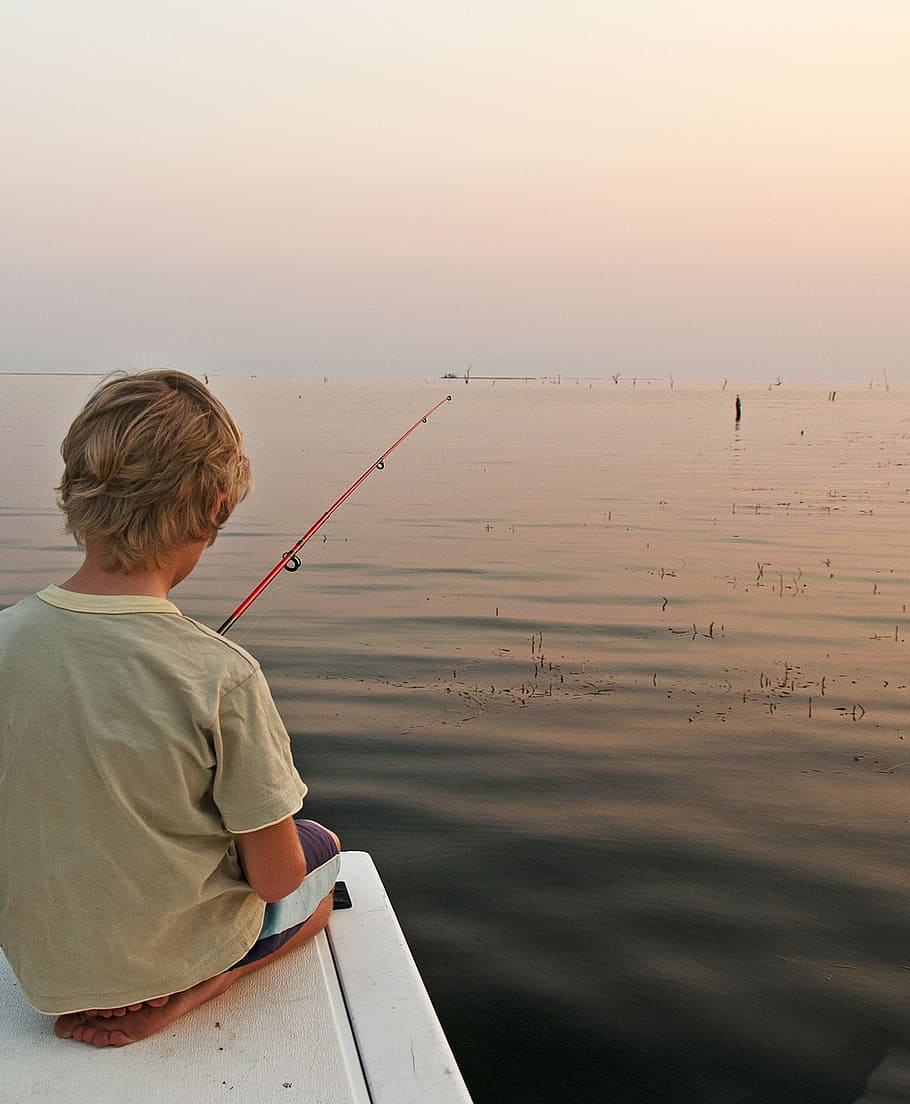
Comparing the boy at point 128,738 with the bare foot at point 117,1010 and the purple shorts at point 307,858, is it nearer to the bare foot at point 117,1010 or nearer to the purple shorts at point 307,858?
the bare foot at point 117,1010

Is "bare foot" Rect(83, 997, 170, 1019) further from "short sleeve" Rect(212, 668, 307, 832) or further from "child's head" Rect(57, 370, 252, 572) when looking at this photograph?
"child's head" Rect(57, 370, 252, 572)

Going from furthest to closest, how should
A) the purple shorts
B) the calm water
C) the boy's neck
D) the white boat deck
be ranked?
the calm water → the purple shorts → the boy's neck → the white boat deck

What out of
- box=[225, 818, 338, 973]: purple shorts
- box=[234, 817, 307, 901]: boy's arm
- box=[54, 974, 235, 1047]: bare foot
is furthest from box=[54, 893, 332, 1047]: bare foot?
box=[234, 817, 307, 901]: boy's arm

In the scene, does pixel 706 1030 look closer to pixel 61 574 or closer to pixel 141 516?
pixel 141 516

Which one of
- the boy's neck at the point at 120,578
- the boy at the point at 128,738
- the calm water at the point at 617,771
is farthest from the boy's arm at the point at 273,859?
the calm water at the point at 617,771

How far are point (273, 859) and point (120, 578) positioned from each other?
734mm

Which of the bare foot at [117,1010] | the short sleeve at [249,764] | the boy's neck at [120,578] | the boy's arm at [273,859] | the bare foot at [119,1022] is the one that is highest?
the boy's neck at [120,578]

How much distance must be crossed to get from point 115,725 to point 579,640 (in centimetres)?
818

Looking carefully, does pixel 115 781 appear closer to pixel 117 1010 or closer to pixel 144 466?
pixel 117 1010

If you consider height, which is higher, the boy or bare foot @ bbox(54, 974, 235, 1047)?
the boy

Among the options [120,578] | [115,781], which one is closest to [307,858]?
[115,781]

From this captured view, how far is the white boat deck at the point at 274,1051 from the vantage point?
8.00ft

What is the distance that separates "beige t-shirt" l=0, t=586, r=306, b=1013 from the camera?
97.5 inches

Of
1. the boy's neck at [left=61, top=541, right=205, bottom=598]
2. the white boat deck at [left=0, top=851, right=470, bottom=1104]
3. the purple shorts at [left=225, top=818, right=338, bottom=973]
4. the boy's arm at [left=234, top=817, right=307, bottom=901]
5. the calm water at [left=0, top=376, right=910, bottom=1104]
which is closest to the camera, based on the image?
the white boat deck at [left=0, top=851, right=470, bottom=1104]
